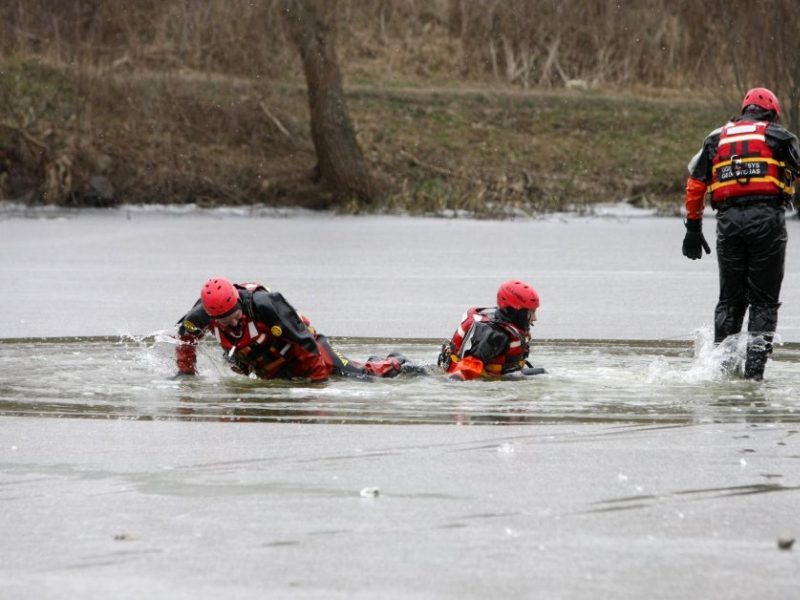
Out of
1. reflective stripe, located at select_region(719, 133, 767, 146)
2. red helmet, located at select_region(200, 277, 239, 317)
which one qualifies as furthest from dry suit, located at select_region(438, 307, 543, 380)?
reflective stripe, located at select_region(719, 133, 767, 146)

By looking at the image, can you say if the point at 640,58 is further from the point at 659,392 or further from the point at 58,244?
the point at 659,392

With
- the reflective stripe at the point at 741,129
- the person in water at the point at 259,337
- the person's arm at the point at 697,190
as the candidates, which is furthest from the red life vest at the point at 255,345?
the reflective stripe at the point at 741,129

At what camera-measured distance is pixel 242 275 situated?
19000 millimetres

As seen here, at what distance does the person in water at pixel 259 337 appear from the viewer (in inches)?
421

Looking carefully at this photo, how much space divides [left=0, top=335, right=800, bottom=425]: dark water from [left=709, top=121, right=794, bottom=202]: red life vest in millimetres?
1157

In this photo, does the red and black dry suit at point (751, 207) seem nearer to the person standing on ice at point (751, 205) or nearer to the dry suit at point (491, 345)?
the person standing on ice at point (751, 205)

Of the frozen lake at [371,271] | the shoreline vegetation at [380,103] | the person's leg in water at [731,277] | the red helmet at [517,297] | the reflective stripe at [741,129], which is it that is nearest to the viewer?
the red helmet at [517,297]

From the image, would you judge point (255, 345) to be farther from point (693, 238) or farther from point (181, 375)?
point (693, 238)

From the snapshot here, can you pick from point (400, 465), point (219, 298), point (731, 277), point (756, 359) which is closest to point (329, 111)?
point (731, 277)

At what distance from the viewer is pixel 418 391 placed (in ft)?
34.3

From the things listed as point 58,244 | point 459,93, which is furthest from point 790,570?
point 459,93

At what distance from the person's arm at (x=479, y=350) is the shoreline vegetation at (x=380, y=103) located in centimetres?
2011

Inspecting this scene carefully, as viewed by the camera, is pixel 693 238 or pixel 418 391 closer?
pixel 418 391

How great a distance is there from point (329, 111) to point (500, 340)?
23160 mm
